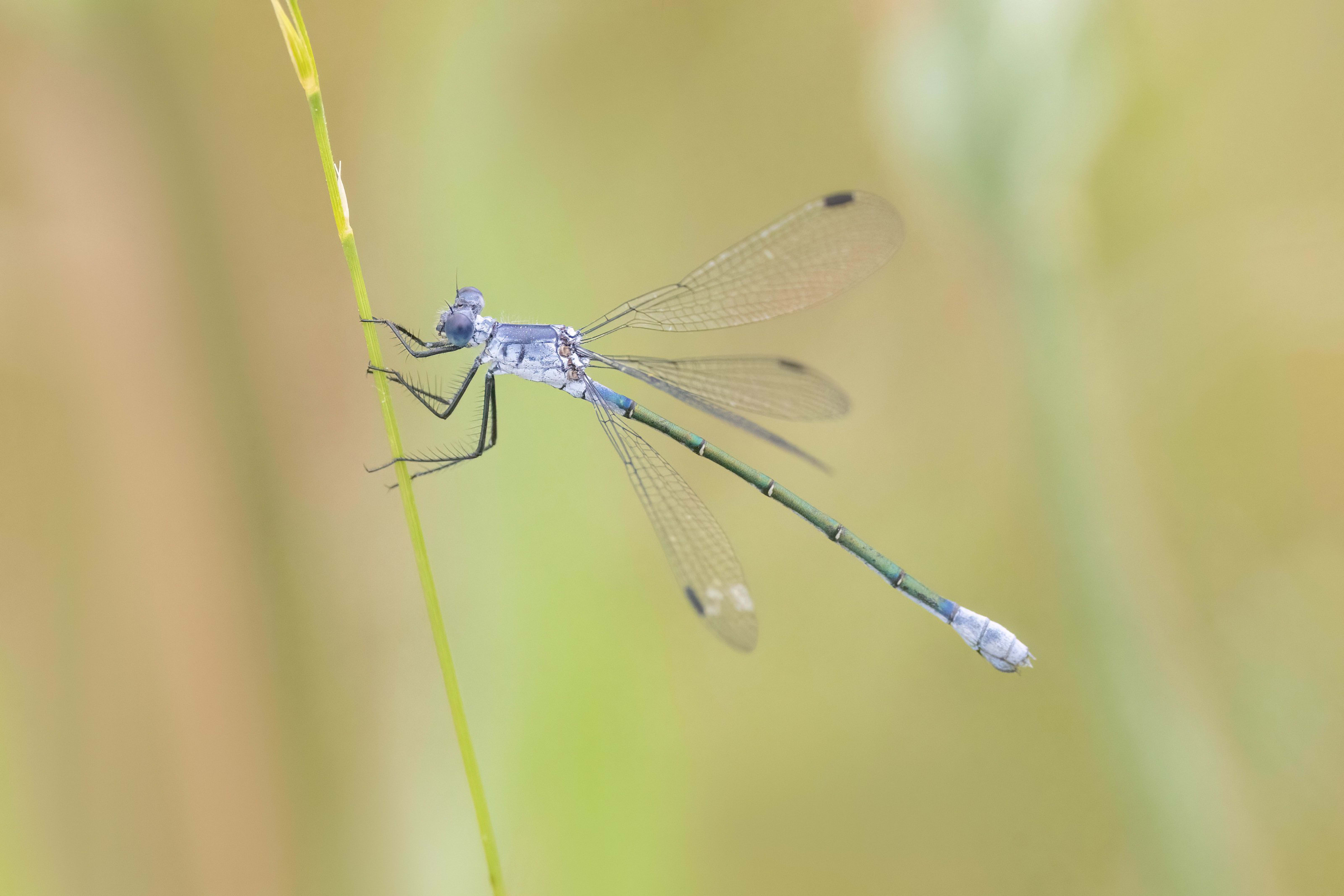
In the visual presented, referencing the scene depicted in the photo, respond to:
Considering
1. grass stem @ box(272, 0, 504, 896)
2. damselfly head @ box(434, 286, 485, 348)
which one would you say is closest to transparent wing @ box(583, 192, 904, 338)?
damselfly head @ box(434, 286, 485, 348)

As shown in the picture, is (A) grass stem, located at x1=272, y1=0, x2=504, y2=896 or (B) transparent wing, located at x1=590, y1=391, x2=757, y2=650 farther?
(B) transparent wing, located at x1=590, y1=391, x2=757, y2=650

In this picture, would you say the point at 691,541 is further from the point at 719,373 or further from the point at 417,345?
the point at 417,345

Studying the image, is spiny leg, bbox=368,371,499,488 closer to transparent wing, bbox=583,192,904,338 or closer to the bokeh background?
the bokeh background

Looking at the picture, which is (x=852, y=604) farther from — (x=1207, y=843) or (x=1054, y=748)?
(x=1207, y=843)

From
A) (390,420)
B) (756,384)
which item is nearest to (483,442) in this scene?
(390,420)

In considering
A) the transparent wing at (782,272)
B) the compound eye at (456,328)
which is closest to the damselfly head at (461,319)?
the compound eye at (456,328)

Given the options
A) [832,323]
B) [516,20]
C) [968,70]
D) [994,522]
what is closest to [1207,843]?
[994,522]
